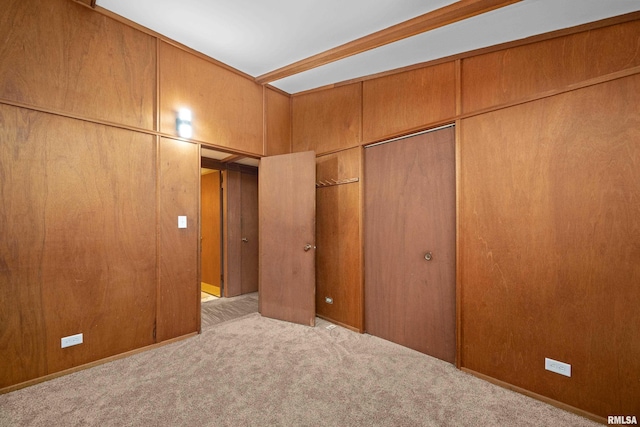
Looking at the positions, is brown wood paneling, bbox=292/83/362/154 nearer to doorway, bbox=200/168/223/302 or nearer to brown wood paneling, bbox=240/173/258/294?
brown wood paneling, bbox=240/173/258/294

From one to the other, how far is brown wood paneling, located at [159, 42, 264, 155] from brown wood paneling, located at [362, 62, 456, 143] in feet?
4.54

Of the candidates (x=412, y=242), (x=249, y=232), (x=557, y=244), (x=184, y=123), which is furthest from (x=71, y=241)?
(x=557, y=244)

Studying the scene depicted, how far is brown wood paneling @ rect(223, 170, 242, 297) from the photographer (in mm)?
4582

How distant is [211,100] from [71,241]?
1.88 metres

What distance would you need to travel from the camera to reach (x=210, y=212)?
194 inches

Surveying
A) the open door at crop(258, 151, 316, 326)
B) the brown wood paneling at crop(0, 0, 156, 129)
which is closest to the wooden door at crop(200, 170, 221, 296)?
the open door at crop(258, 151, 316, 326)

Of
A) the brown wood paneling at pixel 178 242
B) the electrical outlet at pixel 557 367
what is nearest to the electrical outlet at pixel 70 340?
the brown wood paneling at pixel 178 242

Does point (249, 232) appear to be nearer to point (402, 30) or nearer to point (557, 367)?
point (402, 30)

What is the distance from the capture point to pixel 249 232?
4.88 meters

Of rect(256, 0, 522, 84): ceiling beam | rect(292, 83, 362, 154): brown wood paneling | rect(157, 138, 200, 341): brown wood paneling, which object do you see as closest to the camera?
rect(256, 0, 522, 84): ceiling beam

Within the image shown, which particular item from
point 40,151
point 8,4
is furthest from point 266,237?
point 8,4

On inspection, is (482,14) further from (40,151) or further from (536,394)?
(40,151)

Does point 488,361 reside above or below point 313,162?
below

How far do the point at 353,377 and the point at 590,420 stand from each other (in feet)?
4.91
